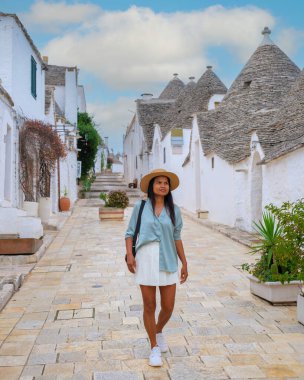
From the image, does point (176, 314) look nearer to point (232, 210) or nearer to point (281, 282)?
point (281, 282)

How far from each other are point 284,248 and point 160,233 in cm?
212

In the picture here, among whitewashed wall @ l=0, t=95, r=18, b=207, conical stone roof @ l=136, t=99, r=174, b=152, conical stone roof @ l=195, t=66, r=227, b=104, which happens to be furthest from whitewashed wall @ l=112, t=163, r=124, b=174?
whitewashed wall @ l=0, t=95, r=18, b=207

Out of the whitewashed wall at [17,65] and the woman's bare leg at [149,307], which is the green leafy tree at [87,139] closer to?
the whitewashed wall at [17,65]

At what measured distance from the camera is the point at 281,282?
627 centimetres

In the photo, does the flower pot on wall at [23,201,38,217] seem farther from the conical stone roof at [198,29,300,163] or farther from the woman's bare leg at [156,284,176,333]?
the woman's bare leg at [156,284,176,333]

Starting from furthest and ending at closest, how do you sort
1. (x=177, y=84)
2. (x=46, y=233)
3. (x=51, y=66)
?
(x=177, y=84)
(x=51, y=66)
(x=46, y=233)

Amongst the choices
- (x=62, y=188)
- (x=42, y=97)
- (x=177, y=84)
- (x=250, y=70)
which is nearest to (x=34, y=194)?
(x=42, y=97)

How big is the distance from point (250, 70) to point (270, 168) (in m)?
7.93

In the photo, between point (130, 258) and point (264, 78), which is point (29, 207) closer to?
point (130, 258)

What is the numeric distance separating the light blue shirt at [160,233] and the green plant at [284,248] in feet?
6.49

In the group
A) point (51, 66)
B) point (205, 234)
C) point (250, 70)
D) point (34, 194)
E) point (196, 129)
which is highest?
point (51, 66)

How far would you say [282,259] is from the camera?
19.4 feet

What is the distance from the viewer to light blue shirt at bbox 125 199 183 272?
4.25 meters

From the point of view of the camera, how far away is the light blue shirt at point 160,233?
13.9 ft
